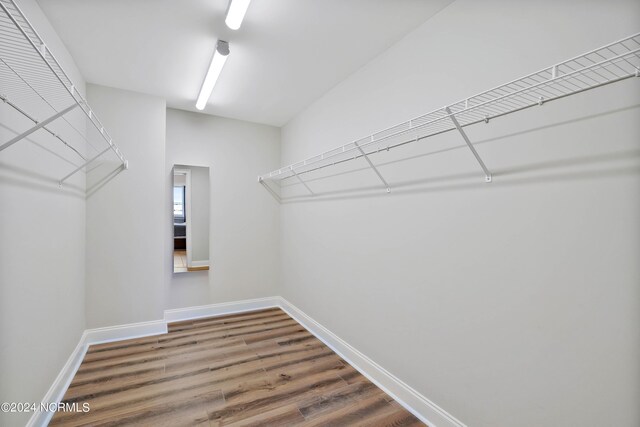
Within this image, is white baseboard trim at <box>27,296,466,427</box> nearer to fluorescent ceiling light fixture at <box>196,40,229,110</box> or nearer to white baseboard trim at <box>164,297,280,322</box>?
white baseboard trim at <box>164,297,280,322</box>

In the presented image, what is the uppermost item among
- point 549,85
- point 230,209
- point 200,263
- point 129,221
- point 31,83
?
point 31,83

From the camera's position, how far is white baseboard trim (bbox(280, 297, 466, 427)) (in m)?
1.63

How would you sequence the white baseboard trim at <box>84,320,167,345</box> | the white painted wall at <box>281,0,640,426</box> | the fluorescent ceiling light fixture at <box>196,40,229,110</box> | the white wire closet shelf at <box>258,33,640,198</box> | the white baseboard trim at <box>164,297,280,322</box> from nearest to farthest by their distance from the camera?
the white wire closet shelf at <box>258,33,640,198</box>, the white painted wall at <box>281,0,640,426</box>, the fluorescent ceiling light fixture at <box>196,40,229,110</box>, the white baseboard trim at <box>84,320,167,345</box>, the white baseboard trim at <box>164,297,280,322</box>

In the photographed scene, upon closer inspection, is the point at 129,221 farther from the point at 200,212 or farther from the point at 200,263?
the point at 200,263

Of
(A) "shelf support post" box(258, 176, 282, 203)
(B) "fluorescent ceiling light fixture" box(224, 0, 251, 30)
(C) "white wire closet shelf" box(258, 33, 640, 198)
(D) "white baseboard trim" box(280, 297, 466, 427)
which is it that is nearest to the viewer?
(C) "white wire closet shelf" box(258, 33, 640, 198)

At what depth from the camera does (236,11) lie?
149 cm

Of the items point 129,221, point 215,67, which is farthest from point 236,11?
point 129,221

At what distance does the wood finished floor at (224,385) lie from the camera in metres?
1.72

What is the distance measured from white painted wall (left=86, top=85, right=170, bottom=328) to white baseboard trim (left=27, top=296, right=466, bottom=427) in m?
0.12

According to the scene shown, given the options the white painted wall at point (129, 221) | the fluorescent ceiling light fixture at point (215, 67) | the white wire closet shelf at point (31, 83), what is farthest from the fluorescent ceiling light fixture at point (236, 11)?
the white painted wall at point (129, 221)

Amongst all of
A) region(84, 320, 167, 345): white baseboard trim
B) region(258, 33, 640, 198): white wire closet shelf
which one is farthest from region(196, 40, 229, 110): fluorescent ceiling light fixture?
region(84, 320, 167, 345): white baseboard trim

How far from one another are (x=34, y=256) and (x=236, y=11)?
1.74 m

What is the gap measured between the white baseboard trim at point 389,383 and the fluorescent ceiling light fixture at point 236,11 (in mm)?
2434

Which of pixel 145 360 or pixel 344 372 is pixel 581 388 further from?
pixel 145 360
